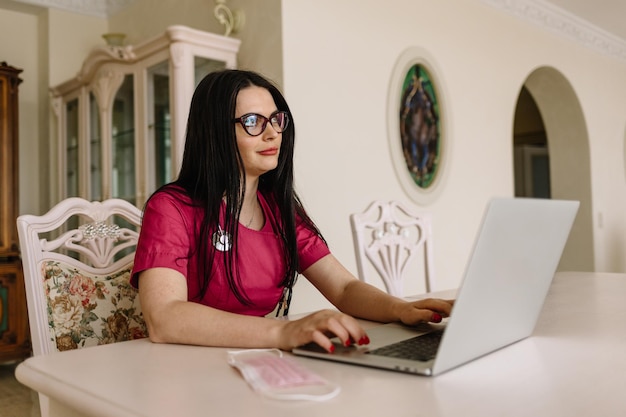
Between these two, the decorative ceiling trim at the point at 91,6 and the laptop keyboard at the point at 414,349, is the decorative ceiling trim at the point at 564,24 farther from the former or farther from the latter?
the laptop keyboard at the point at 414,349

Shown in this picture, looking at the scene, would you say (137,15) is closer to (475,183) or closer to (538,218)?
(475,183)

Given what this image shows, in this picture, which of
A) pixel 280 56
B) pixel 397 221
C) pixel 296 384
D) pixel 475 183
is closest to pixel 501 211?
pixel 296 384

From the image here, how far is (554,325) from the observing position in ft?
3.78

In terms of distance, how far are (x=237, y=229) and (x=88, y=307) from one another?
1.31ft

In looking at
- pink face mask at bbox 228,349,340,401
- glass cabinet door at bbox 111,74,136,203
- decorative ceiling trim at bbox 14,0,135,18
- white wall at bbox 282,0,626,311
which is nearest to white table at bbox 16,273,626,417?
pink face mask at bbox 228,349,340,401

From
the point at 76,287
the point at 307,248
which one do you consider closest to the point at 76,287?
the point at 76,287

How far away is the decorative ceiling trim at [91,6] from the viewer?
3.87 m

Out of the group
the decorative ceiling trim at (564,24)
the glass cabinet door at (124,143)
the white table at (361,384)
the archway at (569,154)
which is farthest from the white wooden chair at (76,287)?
the archway at (569,154)

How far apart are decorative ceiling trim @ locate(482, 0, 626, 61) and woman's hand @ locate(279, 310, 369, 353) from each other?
3.71m

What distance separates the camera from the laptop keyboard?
85cm

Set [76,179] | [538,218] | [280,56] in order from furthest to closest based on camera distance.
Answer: [76,179] < [280,56] < [538,218]

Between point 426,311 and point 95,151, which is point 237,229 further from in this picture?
point 95,151

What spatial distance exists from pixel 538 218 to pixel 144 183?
2.51m

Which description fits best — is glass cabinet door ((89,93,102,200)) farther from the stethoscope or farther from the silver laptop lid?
the silver laptop lid
